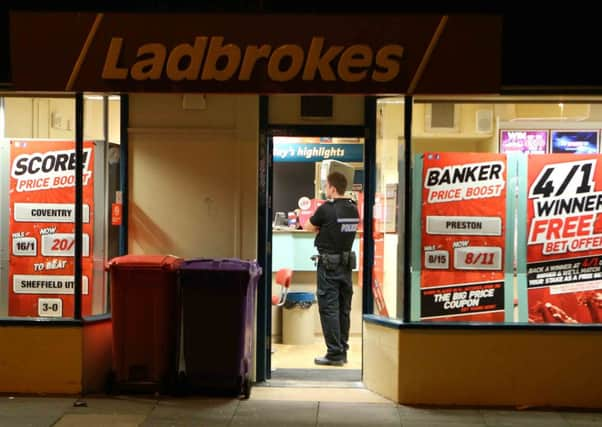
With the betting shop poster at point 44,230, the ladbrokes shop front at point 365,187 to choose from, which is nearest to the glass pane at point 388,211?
the ladbrokes shop front at point 365,187

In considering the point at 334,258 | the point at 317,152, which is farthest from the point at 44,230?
the point at 317,152

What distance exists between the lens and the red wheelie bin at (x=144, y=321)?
683cm

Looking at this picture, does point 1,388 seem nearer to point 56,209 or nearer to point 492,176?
point 56,209

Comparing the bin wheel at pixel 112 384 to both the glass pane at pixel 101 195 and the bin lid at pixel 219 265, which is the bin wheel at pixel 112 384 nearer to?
the glass pane at pixel 101 195

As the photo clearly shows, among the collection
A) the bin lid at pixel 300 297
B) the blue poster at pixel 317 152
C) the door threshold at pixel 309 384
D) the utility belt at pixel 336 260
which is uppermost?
the blue poster at pixel 317 152

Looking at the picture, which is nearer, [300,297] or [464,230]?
[464,230]

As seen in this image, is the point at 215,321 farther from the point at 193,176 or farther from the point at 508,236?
the point at 508,236

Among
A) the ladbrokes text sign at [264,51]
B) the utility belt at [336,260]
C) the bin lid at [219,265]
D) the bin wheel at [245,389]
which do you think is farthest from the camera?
the utility belt at [336,260]

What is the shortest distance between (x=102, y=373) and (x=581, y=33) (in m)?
5.35

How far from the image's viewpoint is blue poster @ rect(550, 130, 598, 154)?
7.21m

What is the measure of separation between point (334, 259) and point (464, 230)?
63.7 inches

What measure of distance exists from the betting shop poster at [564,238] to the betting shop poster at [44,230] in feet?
13.8

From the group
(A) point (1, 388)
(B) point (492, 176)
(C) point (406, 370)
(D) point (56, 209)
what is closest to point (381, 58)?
(B) point (492, 176)

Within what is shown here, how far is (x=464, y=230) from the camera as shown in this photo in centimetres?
709
